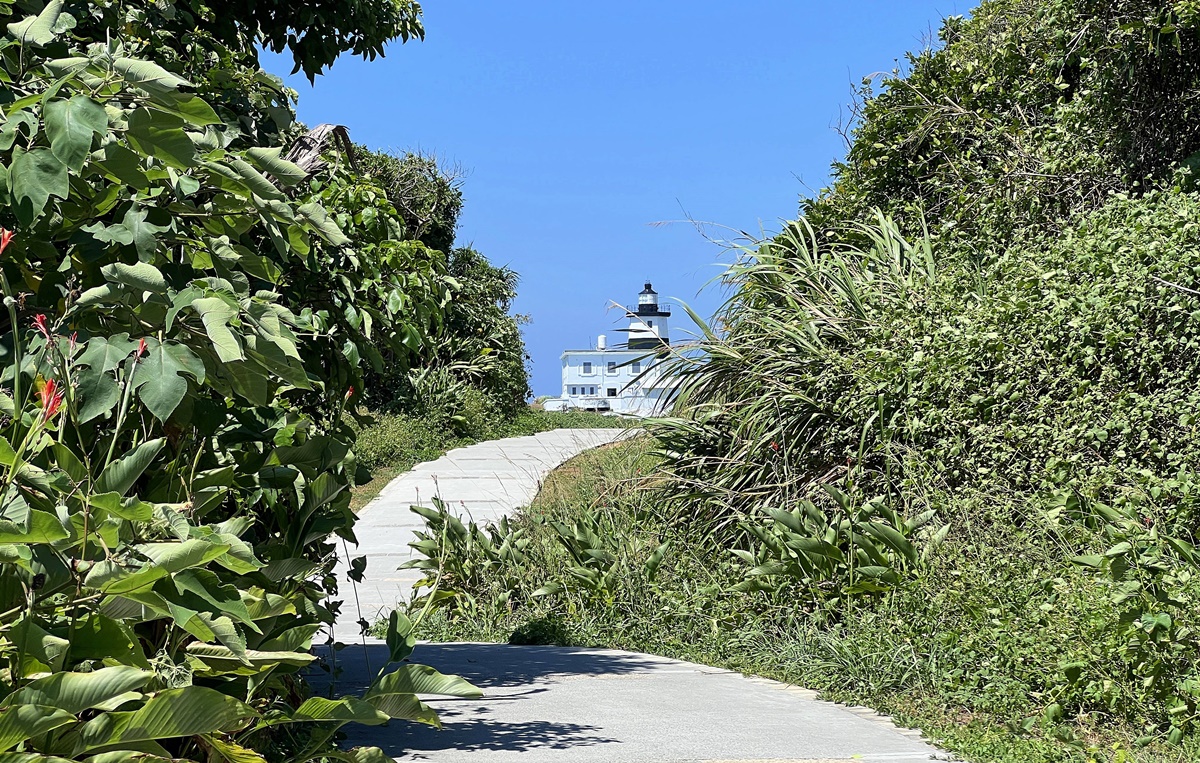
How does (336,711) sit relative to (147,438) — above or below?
below

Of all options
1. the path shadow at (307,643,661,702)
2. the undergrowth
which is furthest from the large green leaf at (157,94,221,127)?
the undergrowth

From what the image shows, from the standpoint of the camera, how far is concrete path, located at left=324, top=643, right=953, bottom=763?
4312 millimetres

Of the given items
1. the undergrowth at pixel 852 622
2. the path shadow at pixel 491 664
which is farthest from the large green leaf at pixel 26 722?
the undergrowth at pixel 852 622

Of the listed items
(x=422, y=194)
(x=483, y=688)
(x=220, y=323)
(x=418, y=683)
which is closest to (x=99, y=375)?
(x=220, y=323)

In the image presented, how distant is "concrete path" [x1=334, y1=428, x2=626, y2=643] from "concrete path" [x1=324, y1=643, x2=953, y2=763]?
4.74ft

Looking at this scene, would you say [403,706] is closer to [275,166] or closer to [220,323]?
[220,323]

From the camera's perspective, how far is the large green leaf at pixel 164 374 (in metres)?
2.30

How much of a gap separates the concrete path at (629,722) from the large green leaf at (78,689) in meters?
2.15

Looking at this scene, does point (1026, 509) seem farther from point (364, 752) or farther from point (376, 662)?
point (364, 752)

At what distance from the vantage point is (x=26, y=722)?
2.15 meters

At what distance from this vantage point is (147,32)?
5406 mm

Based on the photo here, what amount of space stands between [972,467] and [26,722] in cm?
561

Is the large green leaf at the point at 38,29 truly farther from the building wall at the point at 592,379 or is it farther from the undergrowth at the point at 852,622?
the building wall at the point at 592,379

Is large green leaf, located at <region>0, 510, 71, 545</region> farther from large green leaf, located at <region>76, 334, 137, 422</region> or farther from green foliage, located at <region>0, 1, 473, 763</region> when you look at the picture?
large green leaf, located at <region>76, 334, 137, 422</region>
